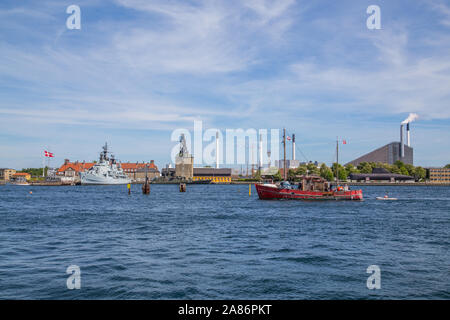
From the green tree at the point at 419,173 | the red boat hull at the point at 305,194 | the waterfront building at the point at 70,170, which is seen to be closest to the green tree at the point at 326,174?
the green tree at the point at 419,173

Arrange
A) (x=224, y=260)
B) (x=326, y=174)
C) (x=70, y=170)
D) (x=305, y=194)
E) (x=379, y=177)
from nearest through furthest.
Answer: (x=224, y=260) → (x=305, y=194) → (x=326, y=174) → (x=379, y=177) → (x=70, y=170)

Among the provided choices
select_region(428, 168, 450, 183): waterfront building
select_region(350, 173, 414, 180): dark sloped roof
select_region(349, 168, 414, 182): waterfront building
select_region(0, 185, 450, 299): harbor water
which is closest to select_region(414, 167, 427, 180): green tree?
select_region(428, 168, 450, 183): waterfront building

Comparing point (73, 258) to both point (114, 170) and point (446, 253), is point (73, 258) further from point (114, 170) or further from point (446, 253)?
point (114, 170)

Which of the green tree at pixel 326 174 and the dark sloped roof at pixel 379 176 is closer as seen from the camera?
the green tree at pixel 326 174

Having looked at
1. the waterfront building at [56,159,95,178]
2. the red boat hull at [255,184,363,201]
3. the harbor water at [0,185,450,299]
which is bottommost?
the harbor water at [0,185,450,299]

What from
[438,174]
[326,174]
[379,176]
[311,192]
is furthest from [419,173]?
[311,192]

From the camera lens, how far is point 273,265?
1752 centimetres

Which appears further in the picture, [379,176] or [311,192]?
[379,176]

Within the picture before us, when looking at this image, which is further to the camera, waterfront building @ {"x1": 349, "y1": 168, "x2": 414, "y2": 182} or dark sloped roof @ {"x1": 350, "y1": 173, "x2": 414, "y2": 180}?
Answer: dark sloped roof @ {"x1": 350, "y1": 173, "x2": 414, "y2": 180}

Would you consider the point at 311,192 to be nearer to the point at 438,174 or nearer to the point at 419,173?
the point at 419,173

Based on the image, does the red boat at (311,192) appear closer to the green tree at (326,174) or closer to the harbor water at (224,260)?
the harbor water at (224,260)

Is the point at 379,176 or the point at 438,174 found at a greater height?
the point at 438,174

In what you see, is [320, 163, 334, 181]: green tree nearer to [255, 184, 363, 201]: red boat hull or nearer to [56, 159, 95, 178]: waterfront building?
[255, 184, 363, 201]: red boat hull

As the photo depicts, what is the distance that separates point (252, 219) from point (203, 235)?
10.9 metres
